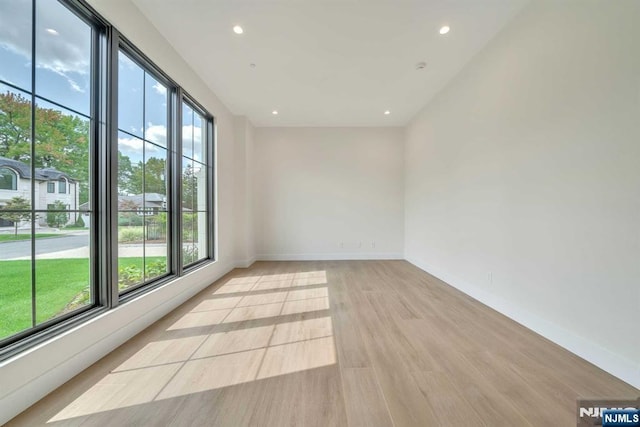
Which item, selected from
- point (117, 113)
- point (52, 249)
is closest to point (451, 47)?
point (117, 113)

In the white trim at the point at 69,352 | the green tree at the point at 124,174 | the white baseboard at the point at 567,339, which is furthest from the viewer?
the green tree at the point at 124,174

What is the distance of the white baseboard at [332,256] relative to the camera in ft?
18.5

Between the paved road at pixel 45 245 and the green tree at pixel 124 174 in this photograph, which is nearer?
the paved road at pixel 45 245

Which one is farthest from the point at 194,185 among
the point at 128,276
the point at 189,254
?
the point at 128,276

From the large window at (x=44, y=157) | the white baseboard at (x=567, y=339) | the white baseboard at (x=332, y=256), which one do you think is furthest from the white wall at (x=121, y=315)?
the white baseboard at (x=567, y=339)

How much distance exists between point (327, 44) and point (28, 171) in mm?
2882

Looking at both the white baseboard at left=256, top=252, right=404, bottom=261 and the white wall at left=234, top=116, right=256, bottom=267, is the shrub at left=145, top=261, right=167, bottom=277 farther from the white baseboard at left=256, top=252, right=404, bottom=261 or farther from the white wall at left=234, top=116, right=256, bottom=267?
the white baseboard at left=256, top=252, right=404, bottom=261

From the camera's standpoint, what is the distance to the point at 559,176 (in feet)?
6.76

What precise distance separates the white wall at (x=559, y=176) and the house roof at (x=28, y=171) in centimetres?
390

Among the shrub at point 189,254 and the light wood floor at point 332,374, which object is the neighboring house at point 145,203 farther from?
the light wood floor at point 332,374

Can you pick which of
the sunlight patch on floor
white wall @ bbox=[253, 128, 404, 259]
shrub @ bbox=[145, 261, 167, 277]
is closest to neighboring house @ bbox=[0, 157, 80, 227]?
shrub @ bbox=[145, 261, 167, 277]

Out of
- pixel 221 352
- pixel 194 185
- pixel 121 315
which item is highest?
pixel 194 185

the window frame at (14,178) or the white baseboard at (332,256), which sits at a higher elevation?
the window frame at (14,178)

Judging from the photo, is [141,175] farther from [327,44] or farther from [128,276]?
[327,44]
